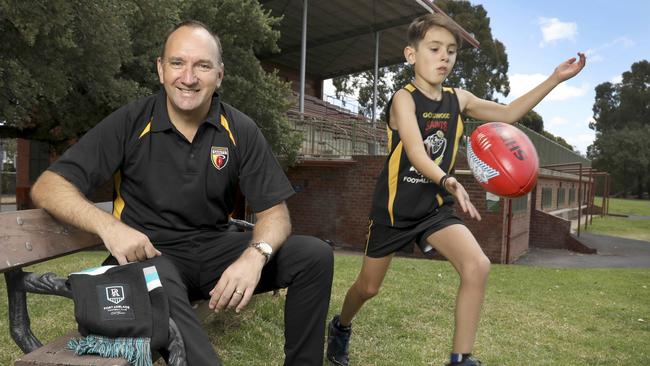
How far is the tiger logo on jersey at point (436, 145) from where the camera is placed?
136 inches

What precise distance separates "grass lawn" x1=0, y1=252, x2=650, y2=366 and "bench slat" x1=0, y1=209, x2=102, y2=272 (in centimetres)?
158

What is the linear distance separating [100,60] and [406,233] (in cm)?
710

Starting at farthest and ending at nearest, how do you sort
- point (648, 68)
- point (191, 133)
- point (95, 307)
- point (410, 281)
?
1. point (648, 68)
2. point (410, 281)
3. point (191, 133)
4. point (95, 307)

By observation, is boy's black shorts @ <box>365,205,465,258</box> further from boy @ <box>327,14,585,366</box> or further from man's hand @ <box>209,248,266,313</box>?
man's hand @ <box>209,248,266,313</box>

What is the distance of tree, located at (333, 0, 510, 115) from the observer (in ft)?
147

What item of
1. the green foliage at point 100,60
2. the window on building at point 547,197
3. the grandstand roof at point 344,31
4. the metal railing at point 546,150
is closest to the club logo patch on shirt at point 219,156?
the green foliage at point 100,60

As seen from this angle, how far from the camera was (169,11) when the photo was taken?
9.71 meters

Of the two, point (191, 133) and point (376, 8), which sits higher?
point (376, 8)

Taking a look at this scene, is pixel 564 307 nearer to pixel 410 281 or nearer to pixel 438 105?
pixel 410 281

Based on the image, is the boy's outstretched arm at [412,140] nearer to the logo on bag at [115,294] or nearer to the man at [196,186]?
the man at [196,186]

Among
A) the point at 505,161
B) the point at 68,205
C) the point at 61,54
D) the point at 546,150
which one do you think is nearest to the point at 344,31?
the point at 546,150

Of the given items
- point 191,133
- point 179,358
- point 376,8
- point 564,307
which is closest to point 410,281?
point 564,307

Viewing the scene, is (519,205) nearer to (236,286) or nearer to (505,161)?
(505,161)

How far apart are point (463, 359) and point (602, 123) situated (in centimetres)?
8894
